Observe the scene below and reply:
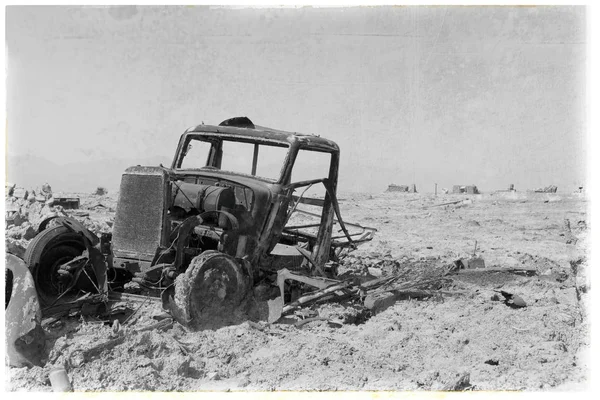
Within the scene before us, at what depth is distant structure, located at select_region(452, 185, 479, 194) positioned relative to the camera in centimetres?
2488

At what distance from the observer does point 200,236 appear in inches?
228

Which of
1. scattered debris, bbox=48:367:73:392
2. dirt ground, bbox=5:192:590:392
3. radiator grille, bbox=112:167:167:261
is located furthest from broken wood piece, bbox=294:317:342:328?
scattered debris, bbox=48:367:73:392

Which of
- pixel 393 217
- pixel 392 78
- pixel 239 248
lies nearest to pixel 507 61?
pixel 392 78

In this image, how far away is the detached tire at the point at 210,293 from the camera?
492 centimetres

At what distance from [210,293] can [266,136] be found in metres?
2.07

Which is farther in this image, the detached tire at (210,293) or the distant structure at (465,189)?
the distant structure at (465,189)

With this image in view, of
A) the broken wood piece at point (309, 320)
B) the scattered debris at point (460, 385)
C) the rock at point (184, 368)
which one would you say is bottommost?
the scattered debris at point (460, 385)

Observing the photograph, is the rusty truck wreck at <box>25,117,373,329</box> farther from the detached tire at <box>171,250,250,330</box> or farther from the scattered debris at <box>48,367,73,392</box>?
the scattered debris at <box>48,367,73,392</box>

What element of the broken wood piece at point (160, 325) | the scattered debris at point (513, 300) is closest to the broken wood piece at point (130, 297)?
the broken wood piece at point (160, 325)

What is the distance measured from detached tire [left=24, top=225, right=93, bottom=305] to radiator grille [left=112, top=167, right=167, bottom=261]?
41 cm

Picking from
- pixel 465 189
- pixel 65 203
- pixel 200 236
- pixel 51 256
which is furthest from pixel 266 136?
pixel 465 189

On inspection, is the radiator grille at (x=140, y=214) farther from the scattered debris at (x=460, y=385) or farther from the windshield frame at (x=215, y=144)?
the scattered debris at (x=460, y=385)

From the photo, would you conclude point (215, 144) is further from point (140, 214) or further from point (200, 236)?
point (140, 214)

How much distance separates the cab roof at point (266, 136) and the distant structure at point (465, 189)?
19.4 meters
